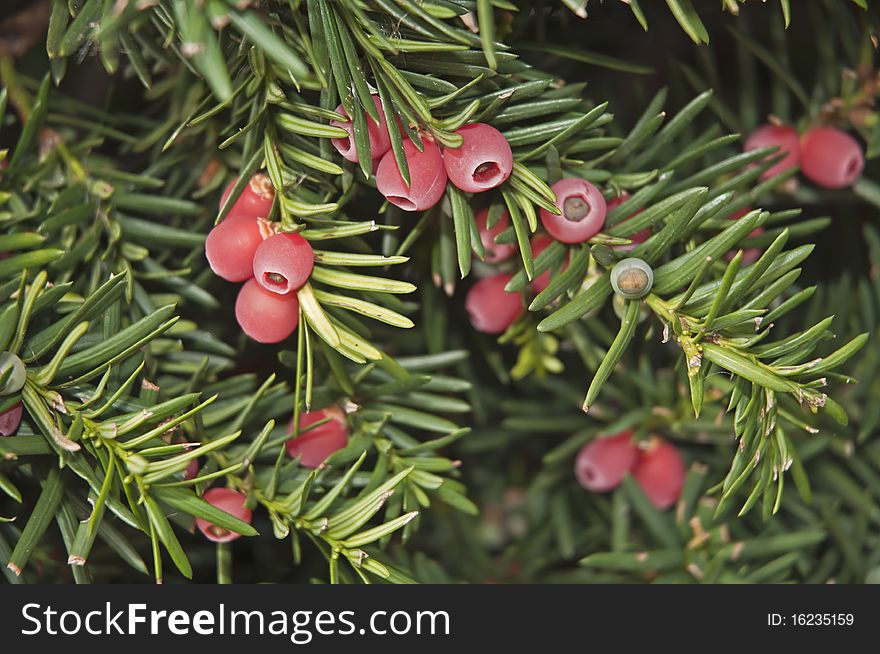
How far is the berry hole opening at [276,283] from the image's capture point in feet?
1.87

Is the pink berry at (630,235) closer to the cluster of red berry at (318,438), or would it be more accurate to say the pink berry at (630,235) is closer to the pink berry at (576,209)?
the pink berry at (576,209)

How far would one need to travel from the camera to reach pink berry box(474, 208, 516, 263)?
0.64 meters

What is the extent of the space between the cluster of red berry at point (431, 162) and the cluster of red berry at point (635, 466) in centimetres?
36

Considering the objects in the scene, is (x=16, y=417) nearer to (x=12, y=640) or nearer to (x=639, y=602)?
(x=12, y=640)

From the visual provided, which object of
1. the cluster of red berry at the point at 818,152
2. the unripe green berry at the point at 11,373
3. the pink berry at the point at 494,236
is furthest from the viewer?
the cluster of red berry at the point at 818,152

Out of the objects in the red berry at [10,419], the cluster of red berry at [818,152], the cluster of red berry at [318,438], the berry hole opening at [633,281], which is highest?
the cluster of red berry at [818,152]

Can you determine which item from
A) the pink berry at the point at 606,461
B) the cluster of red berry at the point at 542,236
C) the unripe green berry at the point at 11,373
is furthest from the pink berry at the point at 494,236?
the unripe green berry at the point at 11,373

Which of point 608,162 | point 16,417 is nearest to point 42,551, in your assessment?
point 16,417

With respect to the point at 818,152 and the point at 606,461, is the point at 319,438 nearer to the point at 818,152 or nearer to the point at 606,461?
the point at 606,461

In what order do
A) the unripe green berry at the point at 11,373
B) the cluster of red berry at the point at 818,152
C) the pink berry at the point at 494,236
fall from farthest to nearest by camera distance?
the cluster of red berry at the point at 818,152
the pink berry at the point at 494,236
the unripe green berry at the point at 11,373

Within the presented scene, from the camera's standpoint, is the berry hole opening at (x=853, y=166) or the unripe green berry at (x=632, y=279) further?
the berry hole opening at (x=853, y=166)

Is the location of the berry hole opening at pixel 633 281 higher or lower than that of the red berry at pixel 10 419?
higher

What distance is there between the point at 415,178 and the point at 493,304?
0.62ft

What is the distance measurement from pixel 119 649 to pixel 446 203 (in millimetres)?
439
